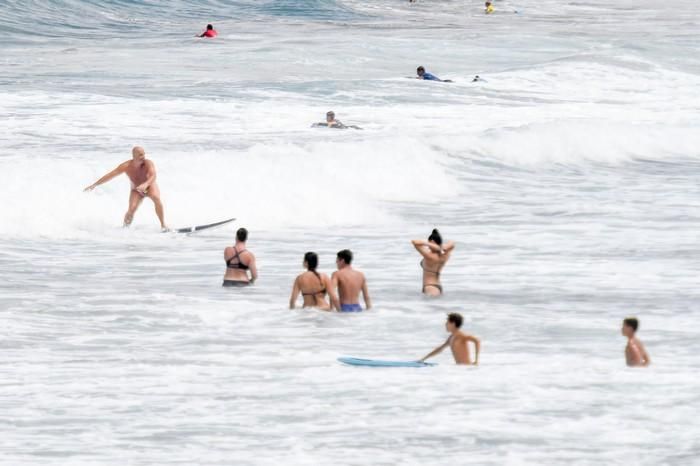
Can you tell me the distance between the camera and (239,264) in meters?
16.8

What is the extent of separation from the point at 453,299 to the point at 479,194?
380 inches

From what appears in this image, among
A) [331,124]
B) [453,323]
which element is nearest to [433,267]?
[453,323]

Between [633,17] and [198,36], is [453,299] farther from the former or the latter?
[633,17]

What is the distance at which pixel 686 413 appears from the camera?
11.3 m

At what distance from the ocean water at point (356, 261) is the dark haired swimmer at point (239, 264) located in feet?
0.78

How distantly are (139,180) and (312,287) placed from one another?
643cm

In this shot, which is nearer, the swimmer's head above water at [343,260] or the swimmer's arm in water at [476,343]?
the swimmer's arm in water at [476,343]

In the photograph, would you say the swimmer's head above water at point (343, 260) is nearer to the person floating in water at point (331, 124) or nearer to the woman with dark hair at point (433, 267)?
the woman with dark hair at point (433, 267)

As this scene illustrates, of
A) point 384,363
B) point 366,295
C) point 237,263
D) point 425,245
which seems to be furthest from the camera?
point 425,245

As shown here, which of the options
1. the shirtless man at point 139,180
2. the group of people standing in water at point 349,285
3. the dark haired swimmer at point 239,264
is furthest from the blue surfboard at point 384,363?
the shirtless man at point 139,180

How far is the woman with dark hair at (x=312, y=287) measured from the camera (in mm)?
15523

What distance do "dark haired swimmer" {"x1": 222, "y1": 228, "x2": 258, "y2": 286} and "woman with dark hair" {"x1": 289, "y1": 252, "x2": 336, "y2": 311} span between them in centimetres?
137

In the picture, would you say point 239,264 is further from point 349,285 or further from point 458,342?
point 458,342

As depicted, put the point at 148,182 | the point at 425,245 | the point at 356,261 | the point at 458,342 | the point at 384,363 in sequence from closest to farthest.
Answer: the point at 384,363 → the point at 458,342 → the point at 425,245 → the point at 356,261 → the point at 148,182
